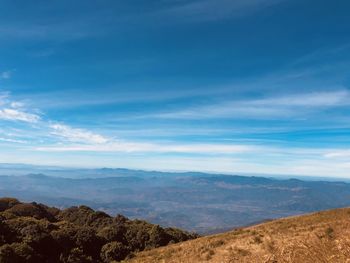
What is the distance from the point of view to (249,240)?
24.7m

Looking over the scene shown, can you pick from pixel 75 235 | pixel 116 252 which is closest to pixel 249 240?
pixel 116 252

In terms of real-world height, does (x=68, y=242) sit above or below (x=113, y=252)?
above

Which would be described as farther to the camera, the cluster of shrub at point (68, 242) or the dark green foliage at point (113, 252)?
the dark green foliage at point (113, 252)

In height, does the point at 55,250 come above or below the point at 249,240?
below

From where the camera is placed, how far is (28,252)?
28.0 m

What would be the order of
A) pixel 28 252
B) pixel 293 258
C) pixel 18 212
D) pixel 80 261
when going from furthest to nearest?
pixel 18 212 < pixel 80 261 < pixel 28 252 < pixel 293 258

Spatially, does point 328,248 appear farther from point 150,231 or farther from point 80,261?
point 150,231

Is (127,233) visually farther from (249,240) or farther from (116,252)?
(249,240)

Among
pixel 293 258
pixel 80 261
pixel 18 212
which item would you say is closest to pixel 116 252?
pixel 80 261

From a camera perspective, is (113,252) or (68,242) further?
(68,242)

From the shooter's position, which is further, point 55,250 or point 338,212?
point 338,212

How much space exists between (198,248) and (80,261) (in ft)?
36.4

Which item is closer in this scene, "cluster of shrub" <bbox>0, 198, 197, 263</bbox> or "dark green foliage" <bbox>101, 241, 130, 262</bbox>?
"cluster of shrub" <bbox>0, 198, 197, 263</bbox>

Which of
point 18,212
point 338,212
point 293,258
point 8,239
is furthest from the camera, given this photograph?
point 18,212
